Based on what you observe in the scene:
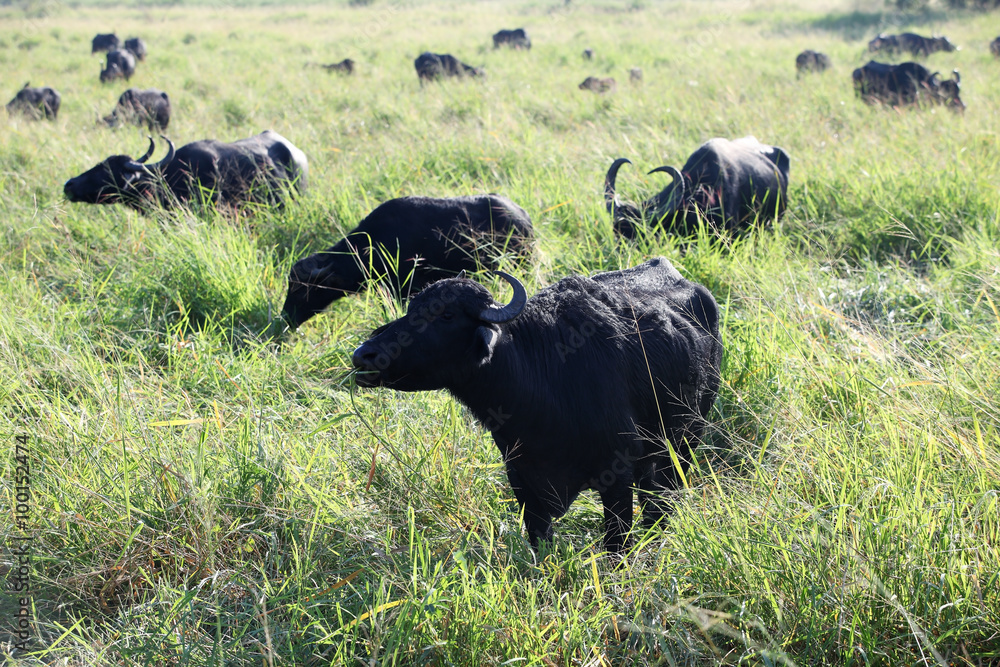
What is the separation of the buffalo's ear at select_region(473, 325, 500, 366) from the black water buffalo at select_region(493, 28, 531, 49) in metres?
18.8

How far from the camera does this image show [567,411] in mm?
2750

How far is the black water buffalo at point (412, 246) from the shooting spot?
183 inches

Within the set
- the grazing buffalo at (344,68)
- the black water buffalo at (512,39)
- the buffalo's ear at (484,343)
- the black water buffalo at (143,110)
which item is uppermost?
the black water buffalo at (512,39)

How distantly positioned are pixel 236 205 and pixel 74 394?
3568 millimetres

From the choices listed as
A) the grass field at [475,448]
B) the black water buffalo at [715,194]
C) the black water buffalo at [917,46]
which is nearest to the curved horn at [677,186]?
the black water buffalo at [715,194]

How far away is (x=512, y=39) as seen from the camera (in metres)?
20.0

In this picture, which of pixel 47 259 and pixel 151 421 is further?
pixel 47 259

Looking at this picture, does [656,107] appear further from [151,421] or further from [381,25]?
[381,25]

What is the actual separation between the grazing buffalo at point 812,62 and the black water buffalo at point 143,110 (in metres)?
11.4

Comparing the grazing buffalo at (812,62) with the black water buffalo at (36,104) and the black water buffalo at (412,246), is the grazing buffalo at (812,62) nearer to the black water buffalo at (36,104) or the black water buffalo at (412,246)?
the black water buffalo at (412,246)

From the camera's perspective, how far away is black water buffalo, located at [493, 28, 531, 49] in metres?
19.8

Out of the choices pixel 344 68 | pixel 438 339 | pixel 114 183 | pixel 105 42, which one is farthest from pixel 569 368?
pixel 105 42

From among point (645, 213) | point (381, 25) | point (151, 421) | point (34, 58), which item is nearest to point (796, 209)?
point (645, 213)

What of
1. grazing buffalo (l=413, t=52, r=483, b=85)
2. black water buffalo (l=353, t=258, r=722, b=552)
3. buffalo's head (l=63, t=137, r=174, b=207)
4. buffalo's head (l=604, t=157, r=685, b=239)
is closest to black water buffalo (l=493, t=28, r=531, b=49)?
grazing buffalo (l=413, t=52, r=483, b=85)
